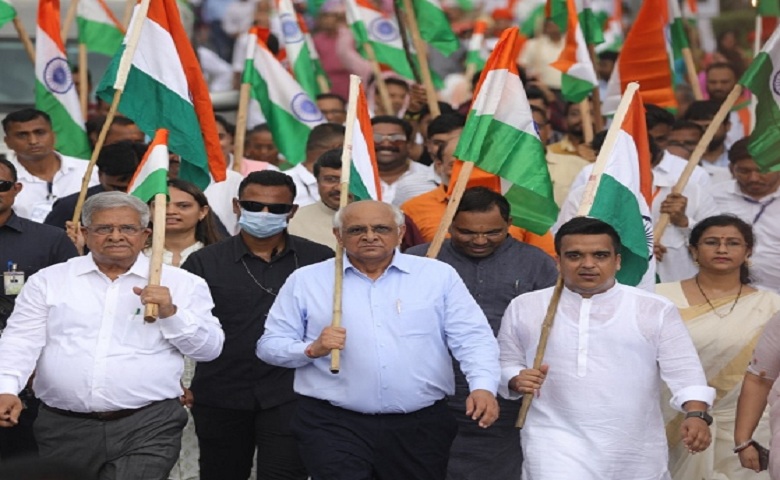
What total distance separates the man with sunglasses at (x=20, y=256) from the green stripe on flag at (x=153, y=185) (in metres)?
0.57

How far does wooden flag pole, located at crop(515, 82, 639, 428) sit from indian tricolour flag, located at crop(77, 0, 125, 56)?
551 centimetres

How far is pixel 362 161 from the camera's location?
10133 mm

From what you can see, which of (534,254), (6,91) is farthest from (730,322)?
(6,91)

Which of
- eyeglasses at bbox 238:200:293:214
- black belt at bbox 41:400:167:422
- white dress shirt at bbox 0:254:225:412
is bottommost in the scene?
black belt at bbox 41:400:167:422

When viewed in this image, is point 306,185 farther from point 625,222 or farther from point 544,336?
point 544,336

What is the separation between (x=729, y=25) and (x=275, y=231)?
1173 cm

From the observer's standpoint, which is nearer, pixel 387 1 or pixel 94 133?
pixel 94 133

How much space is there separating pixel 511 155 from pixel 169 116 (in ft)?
6.38

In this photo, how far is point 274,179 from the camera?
10.1 meters

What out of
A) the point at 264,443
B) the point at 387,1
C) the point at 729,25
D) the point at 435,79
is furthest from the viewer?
the point at 729,25

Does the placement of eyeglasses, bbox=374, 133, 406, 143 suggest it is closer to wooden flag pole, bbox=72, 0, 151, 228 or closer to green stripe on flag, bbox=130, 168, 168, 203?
wooden flag pole, bbox=72, 0, 151, 228

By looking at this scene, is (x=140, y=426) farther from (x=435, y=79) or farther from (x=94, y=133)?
(x=435, y=79)

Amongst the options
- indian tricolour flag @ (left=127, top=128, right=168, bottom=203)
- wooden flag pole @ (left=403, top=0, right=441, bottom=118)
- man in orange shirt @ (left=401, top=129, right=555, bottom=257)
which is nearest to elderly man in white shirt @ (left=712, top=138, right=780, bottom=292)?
man in orange shirt @ (left=401, top=129, right=555, bottom=257)

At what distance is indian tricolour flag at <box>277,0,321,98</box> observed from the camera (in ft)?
48.6
